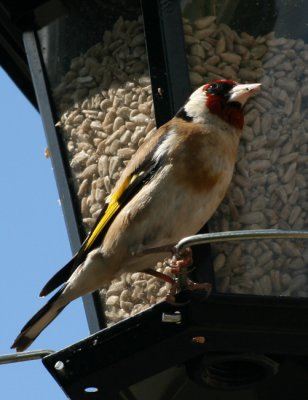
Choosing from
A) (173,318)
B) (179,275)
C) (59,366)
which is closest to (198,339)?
(173,318)

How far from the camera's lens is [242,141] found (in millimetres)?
5832

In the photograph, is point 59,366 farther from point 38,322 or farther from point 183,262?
point 38,322

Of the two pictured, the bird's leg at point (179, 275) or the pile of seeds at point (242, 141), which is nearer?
the bird's leg at point (179, 275)

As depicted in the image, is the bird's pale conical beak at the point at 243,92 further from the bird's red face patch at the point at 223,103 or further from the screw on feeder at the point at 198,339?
the screw on feeder at the point at 198,339

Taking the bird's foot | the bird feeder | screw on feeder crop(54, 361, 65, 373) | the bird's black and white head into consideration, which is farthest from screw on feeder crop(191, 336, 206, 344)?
the bird's black and white head

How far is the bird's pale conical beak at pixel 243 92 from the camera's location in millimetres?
5582

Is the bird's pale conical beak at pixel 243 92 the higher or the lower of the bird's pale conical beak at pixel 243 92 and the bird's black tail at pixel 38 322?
the higher

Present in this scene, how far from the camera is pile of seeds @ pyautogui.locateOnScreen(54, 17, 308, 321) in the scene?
5.46m

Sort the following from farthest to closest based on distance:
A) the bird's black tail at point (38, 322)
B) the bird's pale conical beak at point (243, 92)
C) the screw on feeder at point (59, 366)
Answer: the bird's black tail at point (38, 322), the bird's pale conical beak at point (243, 92), the screw on feeder at point (59, 366)

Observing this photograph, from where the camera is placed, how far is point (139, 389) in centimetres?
528

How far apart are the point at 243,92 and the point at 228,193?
427mm

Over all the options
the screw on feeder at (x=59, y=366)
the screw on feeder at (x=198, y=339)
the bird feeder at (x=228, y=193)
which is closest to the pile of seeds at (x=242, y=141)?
the bird feeder at (x=228, y=193)

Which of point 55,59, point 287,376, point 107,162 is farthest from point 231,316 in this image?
point 55,59

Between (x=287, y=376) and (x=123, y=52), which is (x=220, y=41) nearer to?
(x=123, y=52)
